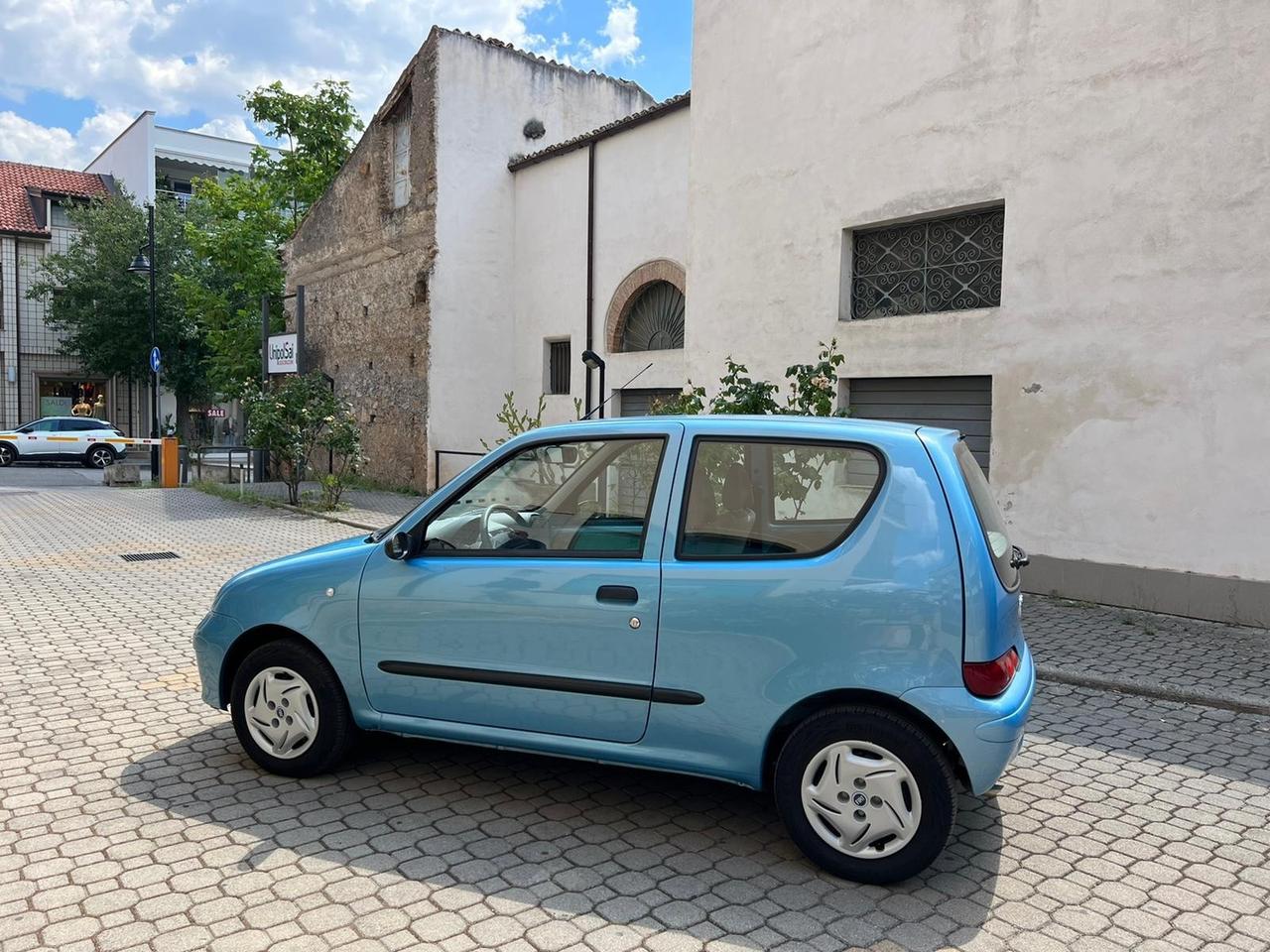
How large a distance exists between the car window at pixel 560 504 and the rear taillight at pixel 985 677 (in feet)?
4.15

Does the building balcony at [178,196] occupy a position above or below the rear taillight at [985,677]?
above

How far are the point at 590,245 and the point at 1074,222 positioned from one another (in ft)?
29.8

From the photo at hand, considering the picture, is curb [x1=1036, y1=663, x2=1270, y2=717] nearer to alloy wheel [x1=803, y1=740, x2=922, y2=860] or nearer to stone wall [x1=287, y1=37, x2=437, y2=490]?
alloy wheel [x1=803, y1=740, x2=922, y2=860]

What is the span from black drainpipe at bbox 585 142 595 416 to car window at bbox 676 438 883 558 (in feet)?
40.1

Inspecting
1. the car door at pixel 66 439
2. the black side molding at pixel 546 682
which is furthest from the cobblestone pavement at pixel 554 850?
the car door at pixel 66 439

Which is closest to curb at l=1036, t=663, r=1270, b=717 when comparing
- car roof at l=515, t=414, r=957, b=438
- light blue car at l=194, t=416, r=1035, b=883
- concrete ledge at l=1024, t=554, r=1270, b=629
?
concrete ledge at l=1024, t=554, r=1270, b=629

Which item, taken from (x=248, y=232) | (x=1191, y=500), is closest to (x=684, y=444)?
(x=1191, y=500)

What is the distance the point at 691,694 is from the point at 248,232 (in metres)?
25.8

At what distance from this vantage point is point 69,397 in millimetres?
38344

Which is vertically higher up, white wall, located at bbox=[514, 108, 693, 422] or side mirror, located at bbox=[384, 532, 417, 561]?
white wall, located at bbox=[514, 108, 693, 422]

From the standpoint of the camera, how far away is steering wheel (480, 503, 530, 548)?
12.9 ft

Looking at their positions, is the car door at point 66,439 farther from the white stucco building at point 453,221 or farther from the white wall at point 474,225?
the white wall at point 474,225

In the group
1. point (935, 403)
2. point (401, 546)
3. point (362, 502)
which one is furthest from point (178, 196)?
point (401, 546)

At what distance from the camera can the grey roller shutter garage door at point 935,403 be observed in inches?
368
